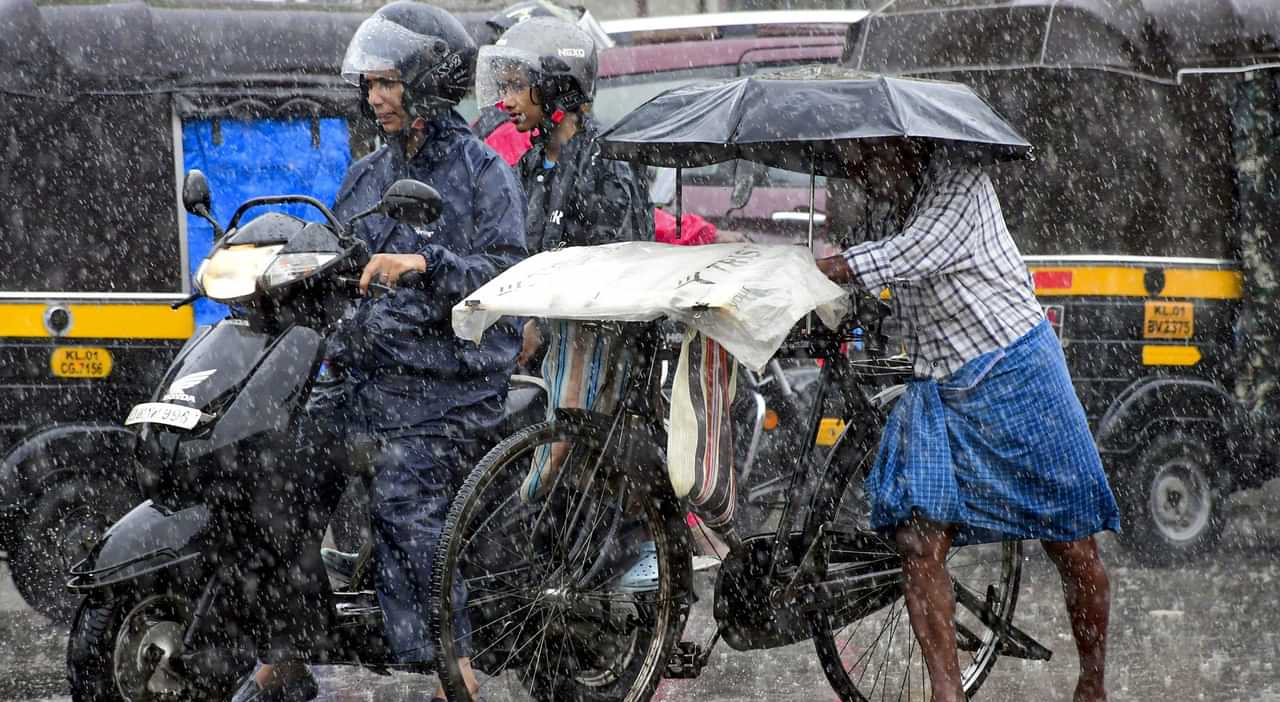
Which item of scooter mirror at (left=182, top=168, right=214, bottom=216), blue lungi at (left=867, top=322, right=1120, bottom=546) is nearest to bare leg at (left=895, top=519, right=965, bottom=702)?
blue lungi at (left=867, top=322, right=1120, bottom=546)

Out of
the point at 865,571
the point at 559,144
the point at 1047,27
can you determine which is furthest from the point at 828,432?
the point at 865,571

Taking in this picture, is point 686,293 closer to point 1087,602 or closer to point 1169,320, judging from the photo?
point 1087,602

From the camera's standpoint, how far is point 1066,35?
7.64 meters

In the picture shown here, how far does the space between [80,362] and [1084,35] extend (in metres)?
4.94

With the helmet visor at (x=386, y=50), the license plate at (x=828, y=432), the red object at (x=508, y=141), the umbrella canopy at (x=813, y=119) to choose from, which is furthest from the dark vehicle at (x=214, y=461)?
the license plate at (x=828, y=432)

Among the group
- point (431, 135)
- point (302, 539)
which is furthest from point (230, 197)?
point (302, 539)

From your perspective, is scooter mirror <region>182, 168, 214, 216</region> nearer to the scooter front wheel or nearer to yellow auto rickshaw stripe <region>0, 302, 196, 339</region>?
the scooter front wheel

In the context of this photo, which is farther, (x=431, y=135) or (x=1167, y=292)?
(x=1167, y=292)

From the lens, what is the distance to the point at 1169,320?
7859mm

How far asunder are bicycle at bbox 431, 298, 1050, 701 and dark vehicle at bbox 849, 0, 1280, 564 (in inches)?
128

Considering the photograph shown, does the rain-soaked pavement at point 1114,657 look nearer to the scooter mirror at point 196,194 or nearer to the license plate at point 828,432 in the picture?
the license plate at point 828,432

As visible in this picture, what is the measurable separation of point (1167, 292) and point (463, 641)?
4863mm

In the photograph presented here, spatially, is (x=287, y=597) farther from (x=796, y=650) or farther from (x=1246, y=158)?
(x=1246, y=158)

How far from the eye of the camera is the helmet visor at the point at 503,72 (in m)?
5.19
